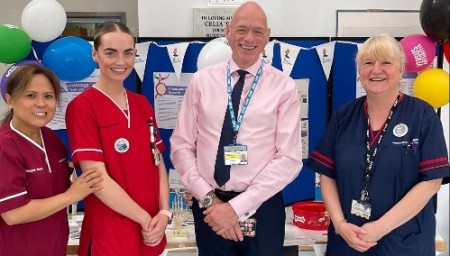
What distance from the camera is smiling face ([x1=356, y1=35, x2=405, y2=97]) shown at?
162 cm

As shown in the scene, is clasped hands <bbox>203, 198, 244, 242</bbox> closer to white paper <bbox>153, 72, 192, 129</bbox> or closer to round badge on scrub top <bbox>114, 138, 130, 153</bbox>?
round badge on scrub top <bbox>114, 138, 130, 153</bbox>

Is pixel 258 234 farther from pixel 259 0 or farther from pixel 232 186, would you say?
pixel 259 0

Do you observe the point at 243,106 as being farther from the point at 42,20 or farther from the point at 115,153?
the point at 42,20

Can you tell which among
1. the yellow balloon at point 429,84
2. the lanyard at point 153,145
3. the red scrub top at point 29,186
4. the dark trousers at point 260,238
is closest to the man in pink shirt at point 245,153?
the dark trousers at point 260,238

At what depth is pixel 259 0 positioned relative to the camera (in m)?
3.00

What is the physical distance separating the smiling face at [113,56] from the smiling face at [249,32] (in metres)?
0.45

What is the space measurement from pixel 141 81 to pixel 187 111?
0.91 meters

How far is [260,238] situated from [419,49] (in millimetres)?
1389

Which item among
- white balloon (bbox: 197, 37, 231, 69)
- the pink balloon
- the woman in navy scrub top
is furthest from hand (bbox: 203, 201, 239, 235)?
the pink balloon

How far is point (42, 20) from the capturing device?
240 centimetres

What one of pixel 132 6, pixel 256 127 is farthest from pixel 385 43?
pixel 132 6

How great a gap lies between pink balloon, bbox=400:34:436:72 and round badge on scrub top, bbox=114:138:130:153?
62.9 inches

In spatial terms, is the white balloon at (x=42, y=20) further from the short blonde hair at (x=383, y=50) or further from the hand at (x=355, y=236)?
the hand at (x=355, y=236)

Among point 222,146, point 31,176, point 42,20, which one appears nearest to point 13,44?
point 42,20
